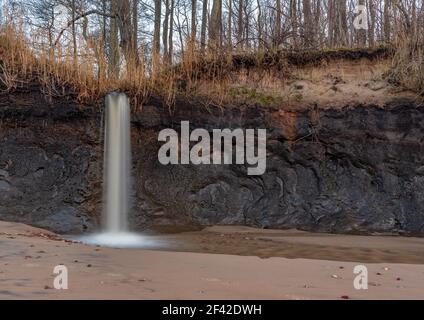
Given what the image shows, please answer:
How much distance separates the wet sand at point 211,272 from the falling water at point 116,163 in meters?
2.66

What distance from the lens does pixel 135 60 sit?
11797mm

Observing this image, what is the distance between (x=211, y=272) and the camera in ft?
15.4

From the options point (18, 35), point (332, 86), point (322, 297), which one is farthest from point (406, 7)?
point (322, 297)

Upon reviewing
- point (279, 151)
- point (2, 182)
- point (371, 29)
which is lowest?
point (2, 182)

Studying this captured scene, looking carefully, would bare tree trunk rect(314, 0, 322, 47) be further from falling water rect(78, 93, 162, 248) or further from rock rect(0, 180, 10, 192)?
rock rect(0, 180, 10, 192)

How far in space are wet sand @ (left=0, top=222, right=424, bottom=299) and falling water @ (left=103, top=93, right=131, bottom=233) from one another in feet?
8.73

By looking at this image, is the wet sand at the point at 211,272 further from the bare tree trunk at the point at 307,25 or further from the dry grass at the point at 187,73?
the bare tree trunk at the point at 307,25

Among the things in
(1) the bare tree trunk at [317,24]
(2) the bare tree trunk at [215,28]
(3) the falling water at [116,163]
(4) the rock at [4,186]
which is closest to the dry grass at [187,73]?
(3) the falling water at [116,163]

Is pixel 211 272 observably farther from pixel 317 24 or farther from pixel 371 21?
pixel 371 21

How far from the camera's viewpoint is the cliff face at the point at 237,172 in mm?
10055

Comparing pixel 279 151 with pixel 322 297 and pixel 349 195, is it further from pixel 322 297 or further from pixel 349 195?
pixel 322 297

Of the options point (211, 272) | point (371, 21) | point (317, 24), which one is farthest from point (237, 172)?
point (371, 21)

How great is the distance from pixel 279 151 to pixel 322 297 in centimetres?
718

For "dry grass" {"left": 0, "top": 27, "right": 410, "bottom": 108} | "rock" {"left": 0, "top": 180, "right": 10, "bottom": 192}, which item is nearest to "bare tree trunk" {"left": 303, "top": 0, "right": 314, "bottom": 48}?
"dry grass" {"left": 0, "top": 27, "right": 410, "bottom": 108}
